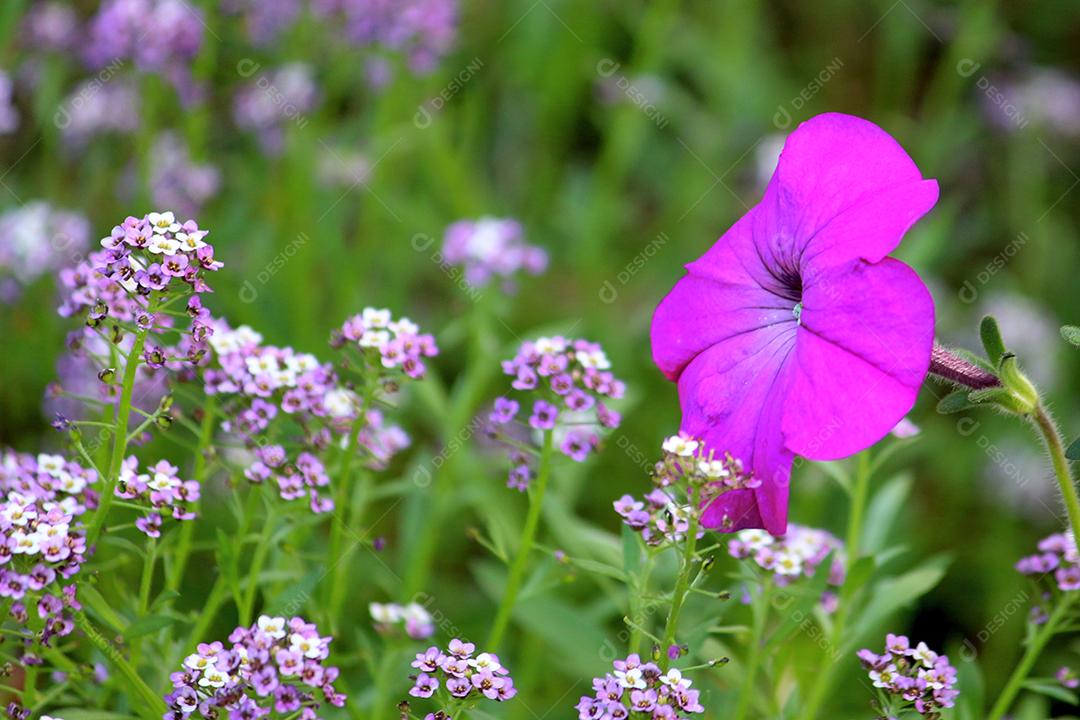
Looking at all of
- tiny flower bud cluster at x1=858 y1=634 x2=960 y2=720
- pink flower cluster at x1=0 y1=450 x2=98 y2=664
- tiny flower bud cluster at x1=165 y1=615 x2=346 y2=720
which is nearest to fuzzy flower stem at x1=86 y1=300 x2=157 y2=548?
pink flower cluster at x1=0 y1=450 x2=98 y2=664

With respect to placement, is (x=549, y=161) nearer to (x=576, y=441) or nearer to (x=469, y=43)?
(x=469, y=43)

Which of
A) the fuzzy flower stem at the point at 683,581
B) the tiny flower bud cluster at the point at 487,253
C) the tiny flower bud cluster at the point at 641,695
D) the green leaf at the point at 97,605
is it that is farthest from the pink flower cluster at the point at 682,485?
the tiny flower bud cluster at the point at 487,253

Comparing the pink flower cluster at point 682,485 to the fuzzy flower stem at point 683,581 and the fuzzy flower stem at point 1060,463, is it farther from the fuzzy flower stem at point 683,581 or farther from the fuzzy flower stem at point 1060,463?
the fuzzy flower stem at point 1060,463

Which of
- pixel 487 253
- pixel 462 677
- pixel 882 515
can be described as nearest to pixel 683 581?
pixel 462 677

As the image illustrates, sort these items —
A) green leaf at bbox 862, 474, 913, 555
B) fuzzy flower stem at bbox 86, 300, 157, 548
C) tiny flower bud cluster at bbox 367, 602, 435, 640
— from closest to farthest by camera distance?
fuzzy flower stem at bbox 86, 300, 157, 548, tiny flower bud cluster at bbox 367, 602, 435, 640, green leaf at bbox 862, 474, 913, 555

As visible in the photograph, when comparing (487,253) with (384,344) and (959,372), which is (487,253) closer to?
(384,344)

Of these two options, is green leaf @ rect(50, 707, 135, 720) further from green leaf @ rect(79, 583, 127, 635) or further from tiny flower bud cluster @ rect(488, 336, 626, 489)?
tiny flower bud cluster @ rect(488, 336, 626, 489)

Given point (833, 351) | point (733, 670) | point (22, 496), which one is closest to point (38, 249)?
point (22, 496)
